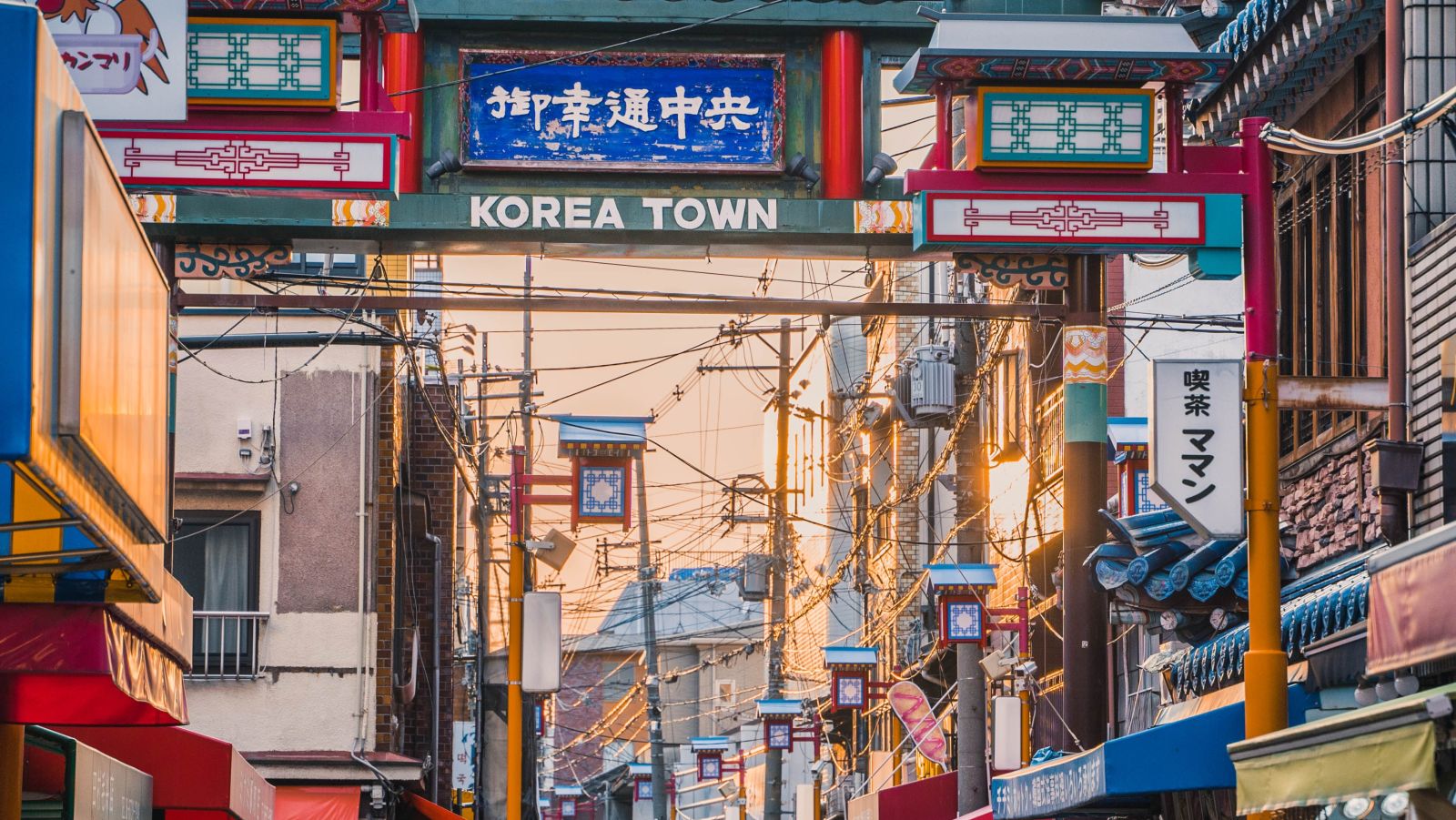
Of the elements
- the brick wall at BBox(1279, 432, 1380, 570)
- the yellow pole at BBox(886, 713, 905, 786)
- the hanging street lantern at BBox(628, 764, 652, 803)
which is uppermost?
the brick wall at BBox(1279, 432, 1380, 570)

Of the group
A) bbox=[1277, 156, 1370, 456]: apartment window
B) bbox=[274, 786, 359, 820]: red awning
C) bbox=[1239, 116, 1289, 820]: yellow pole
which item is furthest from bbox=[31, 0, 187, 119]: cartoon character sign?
bbox=[274, 786, 359, 820]: red awning

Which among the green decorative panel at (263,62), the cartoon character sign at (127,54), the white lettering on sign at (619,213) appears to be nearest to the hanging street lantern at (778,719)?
the white lettering on sign at (619,213)

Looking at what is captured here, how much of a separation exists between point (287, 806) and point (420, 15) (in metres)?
11.3

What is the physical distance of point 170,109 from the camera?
14.8 m

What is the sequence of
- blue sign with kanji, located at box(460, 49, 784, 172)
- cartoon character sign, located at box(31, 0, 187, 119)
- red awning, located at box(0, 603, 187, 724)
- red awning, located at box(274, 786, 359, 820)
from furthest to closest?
1. red awning, located at box(274, 786, 359, 820)
2. blue sign with kanji, located at box(460, 49, 784, 172)
3. cartoon character sign, located at box(31, 0, 187, 119)
4. red awning, located at box(0, 603, 187, 724)

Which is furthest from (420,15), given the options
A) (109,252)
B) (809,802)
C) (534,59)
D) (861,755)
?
(861,755)

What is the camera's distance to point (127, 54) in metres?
14.5

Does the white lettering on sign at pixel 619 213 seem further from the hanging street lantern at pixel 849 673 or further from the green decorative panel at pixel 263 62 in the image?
the hanging street lantern at pixel 849 673

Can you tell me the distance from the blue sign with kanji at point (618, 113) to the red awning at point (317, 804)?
1005 cm

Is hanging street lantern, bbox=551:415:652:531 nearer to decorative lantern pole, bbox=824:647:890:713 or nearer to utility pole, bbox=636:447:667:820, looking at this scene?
decorative lantern pole, bbox=824:647:890:713

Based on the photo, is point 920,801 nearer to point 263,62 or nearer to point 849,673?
point 849,673

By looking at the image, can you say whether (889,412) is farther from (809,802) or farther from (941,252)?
(941,252)

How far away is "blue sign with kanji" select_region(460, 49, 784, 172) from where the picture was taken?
62.4ft

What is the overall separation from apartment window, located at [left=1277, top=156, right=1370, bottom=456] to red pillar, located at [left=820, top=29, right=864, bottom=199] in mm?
4182
